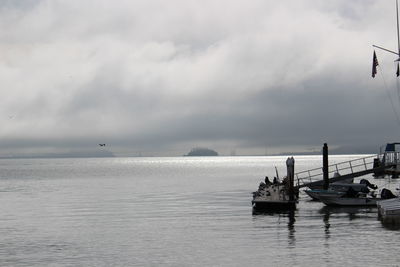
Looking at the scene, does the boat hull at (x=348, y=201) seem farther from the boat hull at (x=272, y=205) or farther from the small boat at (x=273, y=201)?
the boat hull at (x=272, y=205)

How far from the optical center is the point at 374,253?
36000 millimetres

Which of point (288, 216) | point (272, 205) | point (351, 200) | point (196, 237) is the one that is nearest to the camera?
point (196, 237)

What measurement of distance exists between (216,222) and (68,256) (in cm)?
1835

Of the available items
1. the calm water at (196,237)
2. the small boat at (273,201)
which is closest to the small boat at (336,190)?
the calm water at (196,237)

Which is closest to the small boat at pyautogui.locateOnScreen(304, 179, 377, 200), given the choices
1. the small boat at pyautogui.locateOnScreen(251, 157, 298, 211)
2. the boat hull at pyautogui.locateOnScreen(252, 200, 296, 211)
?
the small boat at pyautogui.locateOnScreen(251, 157, 298, 211)

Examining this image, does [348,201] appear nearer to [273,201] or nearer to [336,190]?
[273,201]

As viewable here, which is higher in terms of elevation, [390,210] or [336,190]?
[336,190]

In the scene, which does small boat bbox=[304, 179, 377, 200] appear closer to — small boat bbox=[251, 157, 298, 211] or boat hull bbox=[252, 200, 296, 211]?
small boat bbox=[251, 157, 298, 211]

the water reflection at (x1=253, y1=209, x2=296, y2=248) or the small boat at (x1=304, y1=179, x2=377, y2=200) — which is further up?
the small boat at (x1=304, y1=179, x2=377, y2=200)

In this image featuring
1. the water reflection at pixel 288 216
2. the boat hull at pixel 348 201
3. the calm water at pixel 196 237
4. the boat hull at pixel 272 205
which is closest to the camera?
the calm water at pixel 196 237

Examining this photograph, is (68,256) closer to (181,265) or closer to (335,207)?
(181,265)

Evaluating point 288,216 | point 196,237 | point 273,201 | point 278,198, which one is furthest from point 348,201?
point 196,237

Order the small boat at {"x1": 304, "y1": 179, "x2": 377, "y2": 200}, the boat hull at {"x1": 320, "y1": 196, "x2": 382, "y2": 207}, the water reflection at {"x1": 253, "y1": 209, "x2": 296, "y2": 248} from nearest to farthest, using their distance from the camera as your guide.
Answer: the water reflection at {"x1": 253, "y1": 209, "x2": 296, "y2": 248}
the boat hull at {"x1": 320, "y1": 196, "x2": 382, "y2": 207}
the small boat at {"x1": 304, "y1": 179, "x2": 377, "y2": 200}

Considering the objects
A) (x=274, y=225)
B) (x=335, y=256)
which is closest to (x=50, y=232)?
(x=274, y=225)
